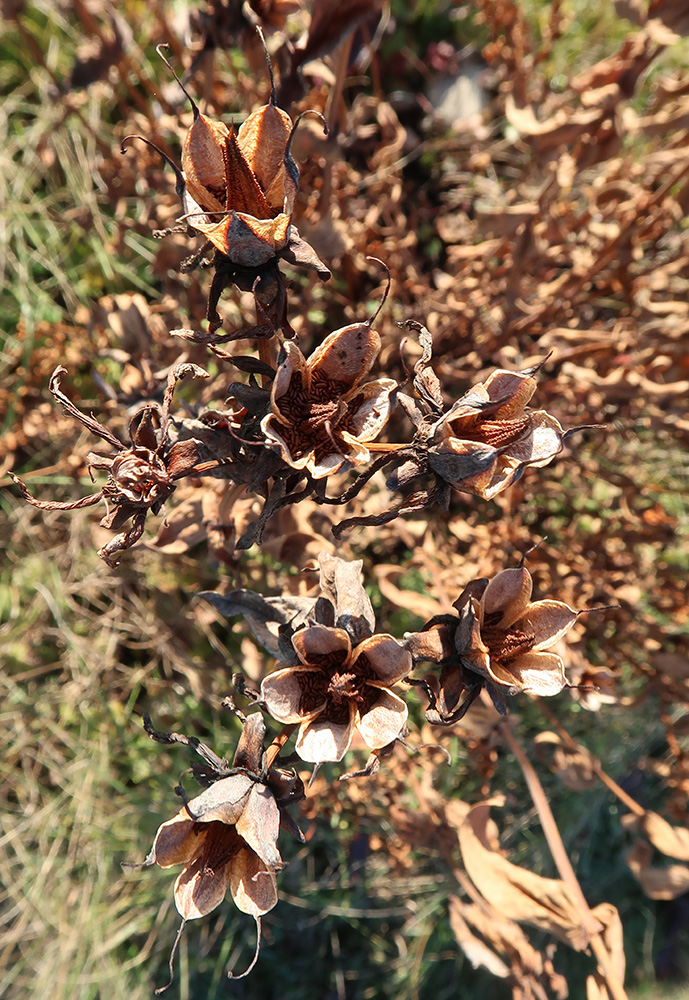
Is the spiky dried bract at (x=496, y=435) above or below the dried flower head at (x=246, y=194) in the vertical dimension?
below

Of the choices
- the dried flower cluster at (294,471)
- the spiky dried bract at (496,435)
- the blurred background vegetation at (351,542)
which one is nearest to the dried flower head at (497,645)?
the dried flower cluster at (294,471)

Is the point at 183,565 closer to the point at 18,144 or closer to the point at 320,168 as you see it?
the point at 320,168

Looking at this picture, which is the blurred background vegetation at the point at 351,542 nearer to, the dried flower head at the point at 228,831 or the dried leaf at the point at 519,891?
the dried leaf at the point at 519,891

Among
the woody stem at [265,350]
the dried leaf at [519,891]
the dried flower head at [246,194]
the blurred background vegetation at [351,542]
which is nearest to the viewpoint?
the dried flower head at [246,194]

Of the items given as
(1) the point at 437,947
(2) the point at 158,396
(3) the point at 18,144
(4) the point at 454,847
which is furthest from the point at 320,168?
(1) the point at 437,947

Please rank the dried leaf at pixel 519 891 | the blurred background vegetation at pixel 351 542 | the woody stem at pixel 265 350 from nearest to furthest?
1. the woody stem at pixel 265 350
2. the dried leaf at pixel 519 891
3. the blurred background vegetation at pixel 351 542

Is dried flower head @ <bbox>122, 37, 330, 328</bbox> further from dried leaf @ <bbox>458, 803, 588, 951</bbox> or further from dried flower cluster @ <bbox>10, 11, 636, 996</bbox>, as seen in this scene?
dried leaf @ <bbox>458, 803, 588, 951</bbox>

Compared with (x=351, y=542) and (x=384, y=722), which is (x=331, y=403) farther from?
(x=351, y=542)
